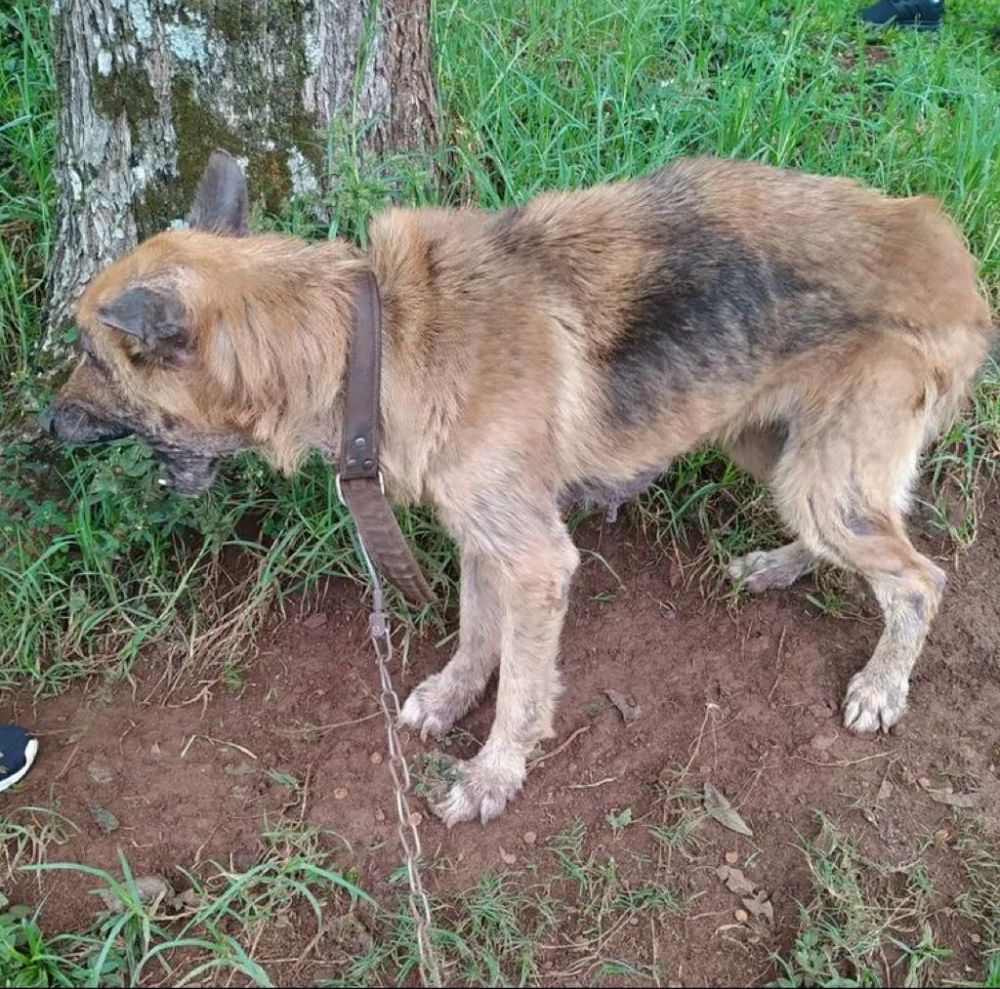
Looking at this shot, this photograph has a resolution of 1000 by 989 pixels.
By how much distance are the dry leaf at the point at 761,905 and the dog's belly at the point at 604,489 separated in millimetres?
1244

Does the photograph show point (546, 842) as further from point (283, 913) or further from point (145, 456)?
point (145, 456)

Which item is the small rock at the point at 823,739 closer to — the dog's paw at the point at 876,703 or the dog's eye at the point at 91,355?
the dog's paw at the point at 876,703

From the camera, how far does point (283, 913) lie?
2594 millimetres

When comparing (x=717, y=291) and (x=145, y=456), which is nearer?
(x=717, y=291)

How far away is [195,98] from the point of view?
10.3ft

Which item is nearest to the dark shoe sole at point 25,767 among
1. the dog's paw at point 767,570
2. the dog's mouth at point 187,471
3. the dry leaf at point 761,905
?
the dog's mouth at point 187,471

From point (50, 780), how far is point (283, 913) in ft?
3.01

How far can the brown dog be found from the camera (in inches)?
98.3

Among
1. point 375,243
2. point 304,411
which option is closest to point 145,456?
point 304,411

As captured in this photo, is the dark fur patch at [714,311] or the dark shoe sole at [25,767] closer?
the dark fur patch at [714,311]

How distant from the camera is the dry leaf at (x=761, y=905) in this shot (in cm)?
259

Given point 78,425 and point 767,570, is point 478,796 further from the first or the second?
point 78,425

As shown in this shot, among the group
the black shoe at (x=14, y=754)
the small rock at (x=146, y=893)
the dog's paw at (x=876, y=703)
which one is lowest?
the small rock at (x=146, y=893)

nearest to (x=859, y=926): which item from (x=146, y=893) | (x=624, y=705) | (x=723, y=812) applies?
(x=723, y=812)
